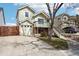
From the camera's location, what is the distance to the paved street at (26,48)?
3244mm

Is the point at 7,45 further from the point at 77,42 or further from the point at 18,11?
the point at 77,42

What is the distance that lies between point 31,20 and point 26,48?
24 cm

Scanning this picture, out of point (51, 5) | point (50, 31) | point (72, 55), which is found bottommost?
point (72, 55)

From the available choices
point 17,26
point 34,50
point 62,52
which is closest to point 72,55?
point 62,52

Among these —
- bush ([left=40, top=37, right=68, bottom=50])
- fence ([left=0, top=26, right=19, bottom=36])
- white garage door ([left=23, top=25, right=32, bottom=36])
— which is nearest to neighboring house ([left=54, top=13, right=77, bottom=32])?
bush ([left=40, top=37, right=68, bottom=50])

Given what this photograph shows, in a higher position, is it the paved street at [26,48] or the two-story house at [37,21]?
the two-story house at [37,21]

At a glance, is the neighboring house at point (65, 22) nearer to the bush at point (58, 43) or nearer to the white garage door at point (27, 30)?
the bush at point (58, 43)

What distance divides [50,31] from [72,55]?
27 cm

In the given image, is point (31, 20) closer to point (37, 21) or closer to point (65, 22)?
point (37, 21)

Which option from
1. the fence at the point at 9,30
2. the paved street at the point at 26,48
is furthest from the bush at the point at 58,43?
the fence at the point at 9,30

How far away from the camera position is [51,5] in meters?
3.26

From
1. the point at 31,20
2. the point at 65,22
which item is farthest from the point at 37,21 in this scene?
the point at 65,22

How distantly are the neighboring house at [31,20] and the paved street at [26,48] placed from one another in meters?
0.07

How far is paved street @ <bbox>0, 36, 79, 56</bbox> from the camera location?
3244 millimetres
